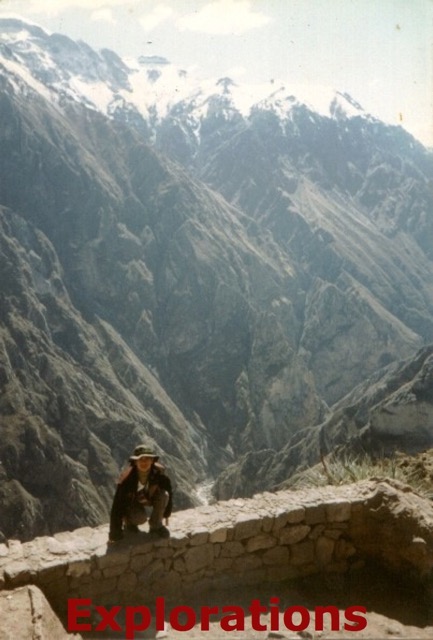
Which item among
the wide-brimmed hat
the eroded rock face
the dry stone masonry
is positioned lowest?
the eroded rock face

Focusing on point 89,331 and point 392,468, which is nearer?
point 392,468

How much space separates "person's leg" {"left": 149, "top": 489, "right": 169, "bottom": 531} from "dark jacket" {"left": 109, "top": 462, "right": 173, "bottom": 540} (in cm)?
6

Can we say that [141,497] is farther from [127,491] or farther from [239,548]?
[239,548]

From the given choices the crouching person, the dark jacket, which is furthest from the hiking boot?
the dark jacket

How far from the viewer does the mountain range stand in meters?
88.8

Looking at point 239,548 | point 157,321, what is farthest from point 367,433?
point 157,321

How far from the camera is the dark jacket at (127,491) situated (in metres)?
7.28

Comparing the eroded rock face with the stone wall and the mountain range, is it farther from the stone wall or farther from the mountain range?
the mountain range

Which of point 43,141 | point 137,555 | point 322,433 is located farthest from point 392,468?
point 43,141

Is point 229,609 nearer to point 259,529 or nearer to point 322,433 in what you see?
point 259,529

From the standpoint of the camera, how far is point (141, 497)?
764cm

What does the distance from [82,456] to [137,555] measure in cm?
8906

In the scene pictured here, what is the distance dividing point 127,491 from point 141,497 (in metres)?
0.26

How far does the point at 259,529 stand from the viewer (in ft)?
25.8
